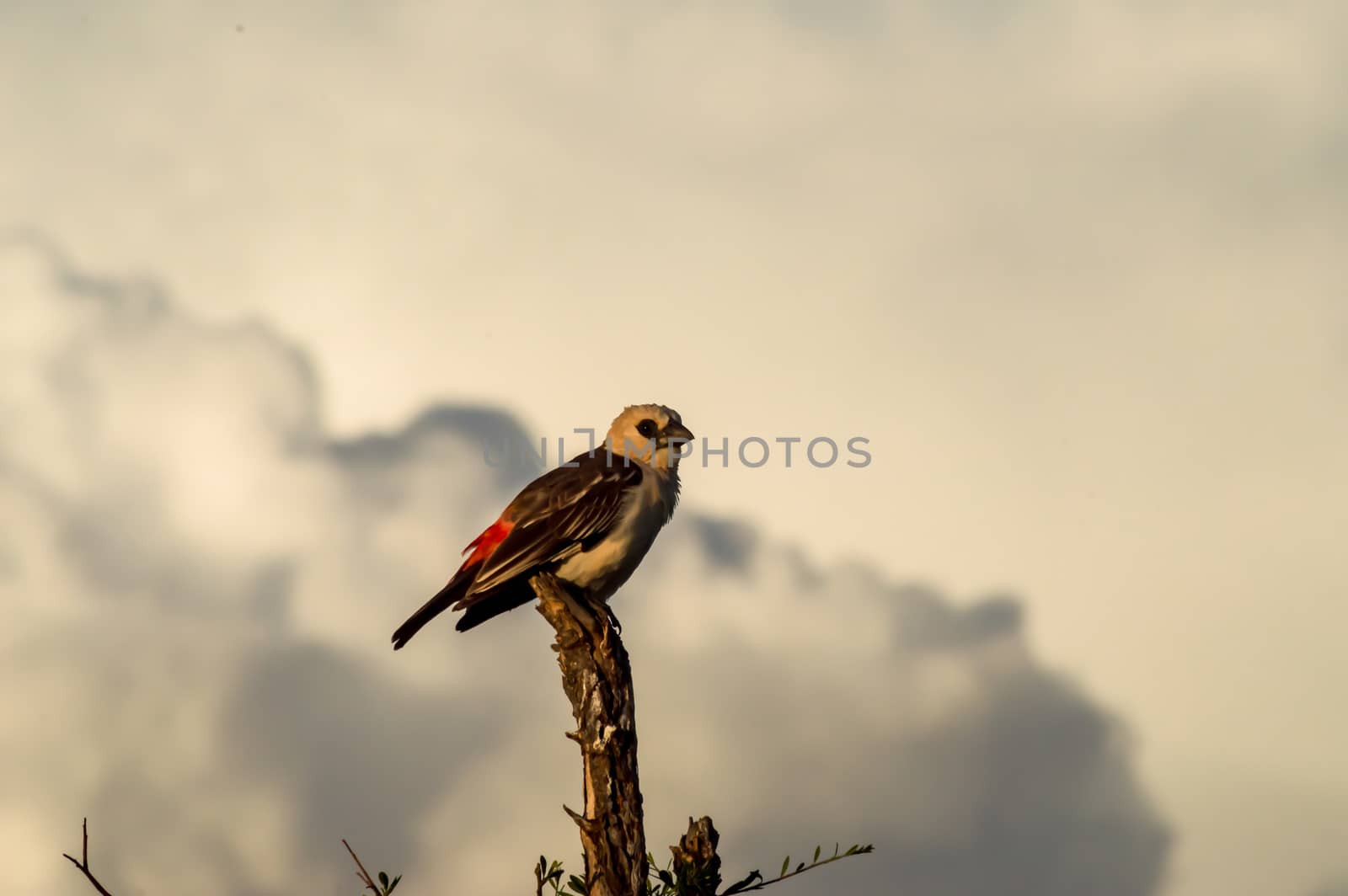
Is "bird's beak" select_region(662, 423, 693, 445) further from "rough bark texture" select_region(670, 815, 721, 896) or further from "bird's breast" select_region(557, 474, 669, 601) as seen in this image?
"rough bark texture" select_region(670, 815, 721, 896)

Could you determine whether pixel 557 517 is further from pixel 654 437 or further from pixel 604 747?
pixel 604 747

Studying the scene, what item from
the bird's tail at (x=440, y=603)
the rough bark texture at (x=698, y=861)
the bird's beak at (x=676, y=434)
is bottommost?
the rough bark texture at (x=698, y=861)

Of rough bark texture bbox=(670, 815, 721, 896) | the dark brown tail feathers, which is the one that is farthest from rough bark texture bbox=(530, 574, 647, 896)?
the dark brown tail feathers

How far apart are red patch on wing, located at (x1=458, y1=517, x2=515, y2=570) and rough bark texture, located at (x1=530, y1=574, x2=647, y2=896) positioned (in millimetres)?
1166

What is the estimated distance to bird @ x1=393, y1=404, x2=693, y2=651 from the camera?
8945 millimetres

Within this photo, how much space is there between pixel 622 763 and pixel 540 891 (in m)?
0.92

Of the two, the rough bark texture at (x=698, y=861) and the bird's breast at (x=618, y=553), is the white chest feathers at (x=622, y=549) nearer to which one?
the bird's breast at (x=618, y=553)

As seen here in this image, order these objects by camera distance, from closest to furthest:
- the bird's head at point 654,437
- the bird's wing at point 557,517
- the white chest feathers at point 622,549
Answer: the bird's wing at point 557,517 → the white chest feathers at point 622,549 → the bird's head at point 654,437

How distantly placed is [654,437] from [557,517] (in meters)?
1.32

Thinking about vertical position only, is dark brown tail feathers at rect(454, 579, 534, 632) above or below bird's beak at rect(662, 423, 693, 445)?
below

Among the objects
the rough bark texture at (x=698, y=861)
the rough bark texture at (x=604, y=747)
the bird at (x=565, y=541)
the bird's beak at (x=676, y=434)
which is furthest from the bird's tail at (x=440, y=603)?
the rough bark texture at (x=698, y=861)

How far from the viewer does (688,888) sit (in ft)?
21.3

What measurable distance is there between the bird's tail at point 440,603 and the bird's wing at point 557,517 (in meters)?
0.11

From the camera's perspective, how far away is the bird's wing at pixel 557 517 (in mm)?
8898
